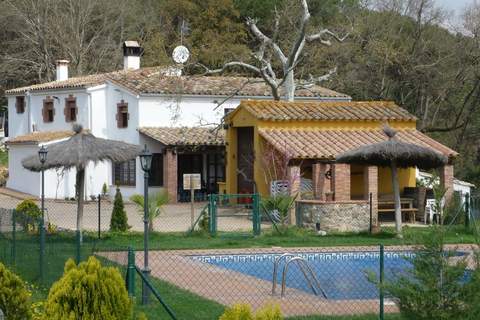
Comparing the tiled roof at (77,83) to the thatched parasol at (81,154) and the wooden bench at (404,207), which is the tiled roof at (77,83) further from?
the thatched parasol at (81,154)

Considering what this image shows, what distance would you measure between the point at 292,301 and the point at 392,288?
17.1ft

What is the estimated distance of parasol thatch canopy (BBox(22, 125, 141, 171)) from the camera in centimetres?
2105

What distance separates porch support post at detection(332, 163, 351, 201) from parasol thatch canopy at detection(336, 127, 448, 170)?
2604 mm

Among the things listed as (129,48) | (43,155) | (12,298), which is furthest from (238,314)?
(129,48)

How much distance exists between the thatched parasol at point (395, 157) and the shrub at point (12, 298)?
575 inches

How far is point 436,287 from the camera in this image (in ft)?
28.0

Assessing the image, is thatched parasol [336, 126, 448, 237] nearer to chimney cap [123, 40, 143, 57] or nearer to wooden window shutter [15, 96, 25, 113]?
chimney cap [123, 40, 143, 57]

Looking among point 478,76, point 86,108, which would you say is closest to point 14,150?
point 86,108

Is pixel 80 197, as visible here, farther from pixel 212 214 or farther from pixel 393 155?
pixel 393 155

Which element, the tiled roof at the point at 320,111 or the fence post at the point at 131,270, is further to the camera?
the tiled roof at the point at 320,111

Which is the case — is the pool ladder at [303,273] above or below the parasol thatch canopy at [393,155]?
below

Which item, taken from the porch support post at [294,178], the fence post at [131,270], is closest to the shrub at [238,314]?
the fence post at [131,270]

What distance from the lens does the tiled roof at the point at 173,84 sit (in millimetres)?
37375

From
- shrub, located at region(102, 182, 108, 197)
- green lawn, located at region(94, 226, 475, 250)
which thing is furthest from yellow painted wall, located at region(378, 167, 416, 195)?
shrub, located at region(102, 182, 108, 197)
